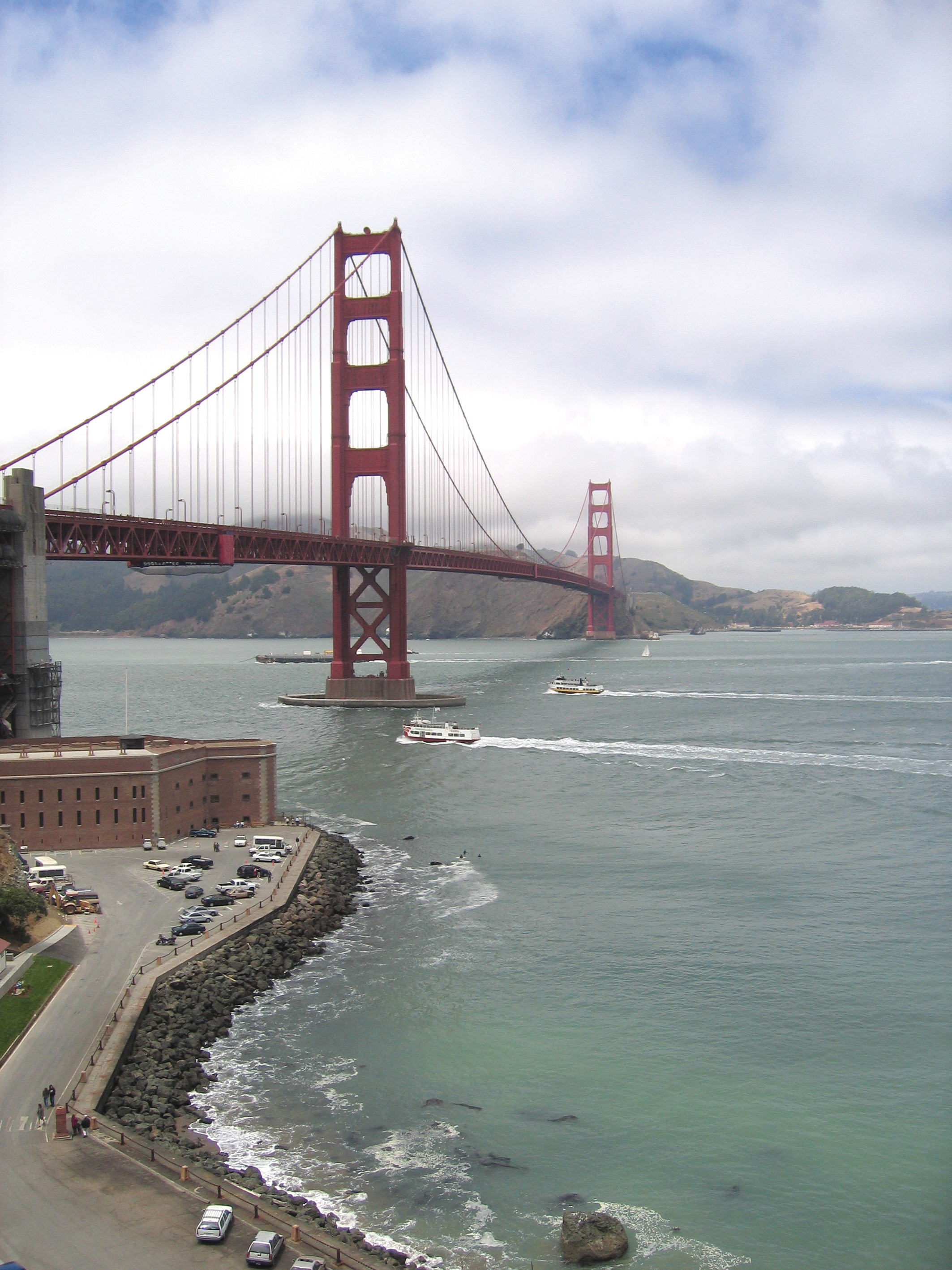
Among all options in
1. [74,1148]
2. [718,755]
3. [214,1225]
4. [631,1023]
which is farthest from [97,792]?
[718,755]

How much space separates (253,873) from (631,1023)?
1132 centimetres

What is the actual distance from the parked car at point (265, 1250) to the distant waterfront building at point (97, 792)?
1857 centimetres

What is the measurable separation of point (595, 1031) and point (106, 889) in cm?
1229

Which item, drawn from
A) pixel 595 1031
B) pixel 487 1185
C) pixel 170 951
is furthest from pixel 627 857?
pixel 487 1185

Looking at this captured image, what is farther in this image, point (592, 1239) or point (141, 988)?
point (141, 988)

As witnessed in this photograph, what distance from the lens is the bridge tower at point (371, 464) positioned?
7450 centimetres

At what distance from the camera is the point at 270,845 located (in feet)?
104

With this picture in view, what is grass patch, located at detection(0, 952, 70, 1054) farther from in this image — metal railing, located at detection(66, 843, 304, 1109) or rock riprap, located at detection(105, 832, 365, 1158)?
rock riprap, located at detection(105, 832, 365, 1158)

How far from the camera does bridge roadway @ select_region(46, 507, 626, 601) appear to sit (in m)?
42.8

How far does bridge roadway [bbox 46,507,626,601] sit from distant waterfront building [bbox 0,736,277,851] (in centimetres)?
958

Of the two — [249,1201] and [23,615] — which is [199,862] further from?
[249,1201]

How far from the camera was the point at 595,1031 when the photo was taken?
20.7m

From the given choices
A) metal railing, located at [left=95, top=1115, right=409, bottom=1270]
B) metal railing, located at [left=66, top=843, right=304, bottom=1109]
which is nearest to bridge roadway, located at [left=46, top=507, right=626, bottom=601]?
metal railing, located at [left=66, top=843, right=304, bottom=1109]

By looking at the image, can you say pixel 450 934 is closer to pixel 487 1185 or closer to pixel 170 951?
pixel 170 951
